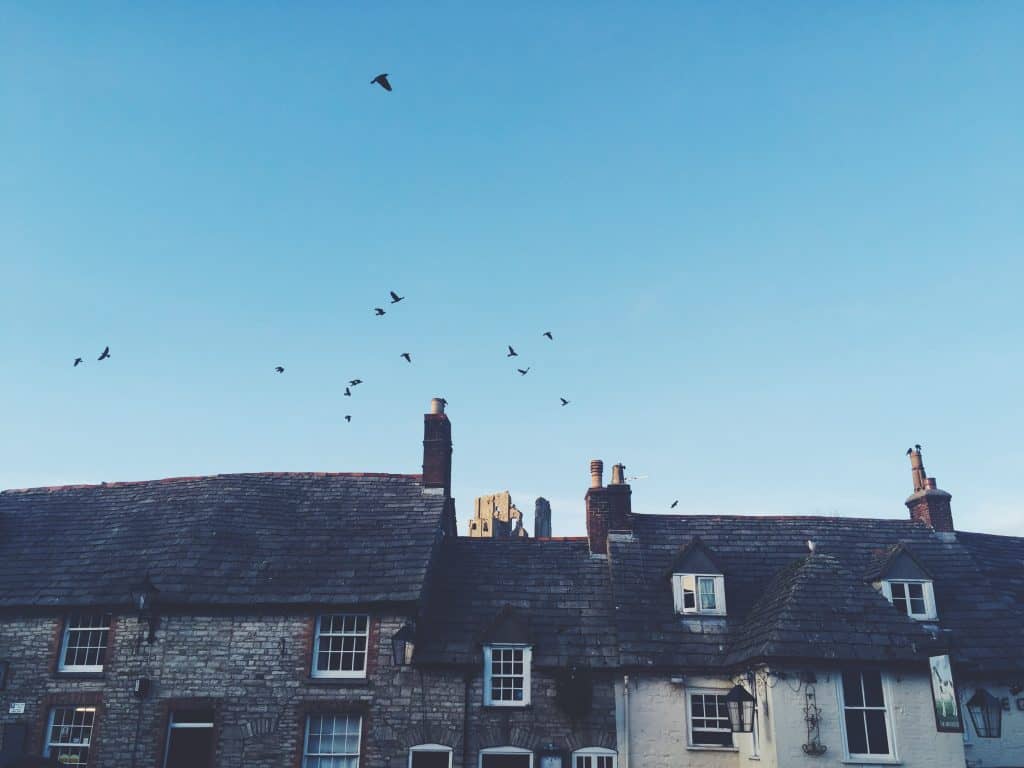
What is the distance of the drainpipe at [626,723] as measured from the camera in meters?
17.7

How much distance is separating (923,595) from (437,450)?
45.3 ft

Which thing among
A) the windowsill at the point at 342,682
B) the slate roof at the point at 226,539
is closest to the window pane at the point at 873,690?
the slate roof at the point at 226,539

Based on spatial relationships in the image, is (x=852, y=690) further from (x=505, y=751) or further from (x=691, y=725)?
(x=505, y=751)

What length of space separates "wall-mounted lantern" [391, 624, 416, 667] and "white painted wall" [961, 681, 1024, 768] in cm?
1305

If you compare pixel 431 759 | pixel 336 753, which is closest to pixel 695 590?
pixel 431 759

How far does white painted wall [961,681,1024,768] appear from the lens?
17.8 m

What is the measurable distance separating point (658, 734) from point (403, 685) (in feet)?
20.0

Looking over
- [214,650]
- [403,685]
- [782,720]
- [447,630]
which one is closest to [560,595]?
[447,630]

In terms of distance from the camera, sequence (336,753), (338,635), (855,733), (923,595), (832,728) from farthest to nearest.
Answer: (923,595)
(338,635)
(336,753)
(855,733)
(832,728)

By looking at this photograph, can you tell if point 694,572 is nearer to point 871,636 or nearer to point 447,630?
point 871,636

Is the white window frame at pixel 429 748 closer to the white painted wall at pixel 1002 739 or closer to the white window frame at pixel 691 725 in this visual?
the white window frame at pixel 691 725

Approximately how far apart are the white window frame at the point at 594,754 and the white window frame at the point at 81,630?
11.6 m

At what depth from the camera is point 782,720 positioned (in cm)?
Answer: 1602

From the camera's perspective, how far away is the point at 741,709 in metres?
16.4
